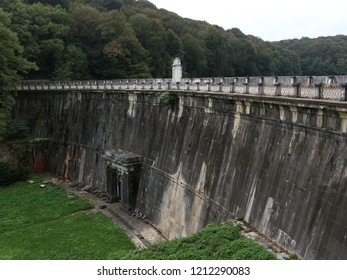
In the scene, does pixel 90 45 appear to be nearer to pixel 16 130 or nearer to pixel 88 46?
pixel 88 46

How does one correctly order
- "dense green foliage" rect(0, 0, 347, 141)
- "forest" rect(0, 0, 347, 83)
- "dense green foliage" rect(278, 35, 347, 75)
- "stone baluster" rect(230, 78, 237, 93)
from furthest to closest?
"dense green foliage" rect(278, 35, 347, 75) → "forest" rect(0, 0, 347, 83) → "dense green foliage" rect(0, 0, 347, 141) → "stone baluster" rect(230, 78, 237, 93)

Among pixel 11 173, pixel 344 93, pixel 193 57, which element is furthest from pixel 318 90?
pixel 193 57

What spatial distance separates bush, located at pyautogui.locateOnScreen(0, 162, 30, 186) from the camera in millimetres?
36344

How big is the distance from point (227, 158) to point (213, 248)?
687cm

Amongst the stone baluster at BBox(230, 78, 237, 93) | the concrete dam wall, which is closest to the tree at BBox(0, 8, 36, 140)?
the concrete dam wall

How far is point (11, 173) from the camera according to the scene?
36.8m

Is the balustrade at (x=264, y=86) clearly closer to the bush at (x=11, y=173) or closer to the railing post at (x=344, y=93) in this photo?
the railing post at (x=344, y=93)

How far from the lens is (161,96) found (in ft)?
94.0

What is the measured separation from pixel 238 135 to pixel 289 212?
5.91 m

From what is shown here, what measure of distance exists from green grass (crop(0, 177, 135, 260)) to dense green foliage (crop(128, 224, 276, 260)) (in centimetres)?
505

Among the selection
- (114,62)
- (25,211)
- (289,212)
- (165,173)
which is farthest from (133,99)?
(114,62)

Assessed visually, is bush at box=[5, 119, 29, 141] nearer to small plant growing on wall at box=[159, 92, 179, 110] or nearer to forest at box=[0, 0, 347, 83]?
forest at box=[0, 0, 347, 83]

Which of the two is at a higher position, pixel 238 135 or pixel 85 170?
pixel 238 135

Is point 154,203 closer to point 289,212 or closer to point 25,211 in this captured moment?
point 25,211
